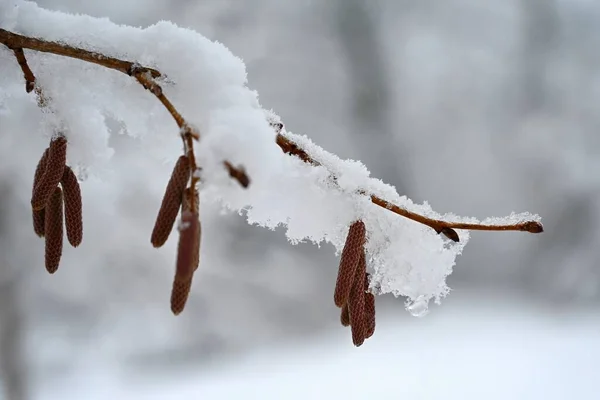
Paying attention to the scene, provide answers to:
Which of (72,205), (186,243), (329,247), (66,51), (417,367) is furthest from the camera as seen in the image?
(329,247)

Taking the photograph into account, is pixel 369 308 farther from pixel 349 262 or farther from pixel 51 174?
pixel 51 174

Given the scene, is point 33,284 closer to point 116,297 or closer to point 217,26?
point 116,297

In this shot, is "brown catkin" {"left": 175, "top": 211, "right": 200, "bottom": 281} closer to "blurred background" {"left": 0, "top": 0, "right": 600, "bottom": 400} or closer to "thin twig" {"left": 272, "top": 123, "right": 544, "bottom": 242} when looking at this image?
"thin twig" {"left": 272, "top": 123, "right": 544, "bottom": 242}

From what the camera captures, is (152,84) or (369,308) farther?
(369,308)

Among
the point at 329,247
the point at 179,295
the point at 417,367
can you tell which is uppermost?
the point at 329,247

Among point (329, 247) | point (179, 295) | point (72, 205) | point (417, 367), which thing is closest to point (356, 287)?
point (179, 295)

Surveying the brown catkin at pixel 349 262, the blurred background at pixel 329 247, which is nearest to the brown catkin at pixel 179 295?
the brown catkin at pixel 349 262

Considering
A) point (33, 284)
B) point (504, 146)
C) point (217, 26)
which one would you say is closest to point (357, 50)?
point (217, 26)
